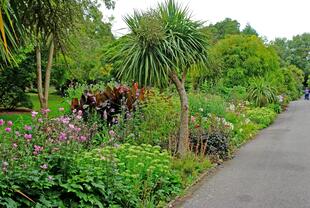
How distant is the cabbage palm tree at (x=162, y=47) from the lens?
6.89 metres

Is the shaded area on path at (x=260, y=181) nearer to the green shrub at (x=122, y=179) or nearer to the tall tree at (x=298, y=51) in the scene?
the green shrub at (x=122, y=179)

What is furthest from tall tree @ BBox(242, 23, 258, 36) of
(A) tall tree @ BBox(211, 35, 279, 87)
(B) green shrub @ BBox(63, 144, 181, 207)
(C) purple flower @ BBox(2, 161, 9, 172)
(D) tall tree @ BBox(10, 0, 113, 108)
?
(C) purple flower @ BBox(2, 161, 9, 172)

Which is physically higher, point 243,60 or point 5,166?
point 243,60

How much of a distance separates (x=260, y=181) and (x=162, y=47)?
9.45 feet

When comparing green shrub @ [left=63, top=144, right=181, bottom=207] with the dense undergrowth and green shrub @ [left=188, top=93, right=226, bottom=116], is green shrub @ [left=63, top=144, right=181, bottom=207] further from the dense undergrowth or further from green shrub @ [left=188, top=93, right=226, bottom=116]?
green shrub @ [left=188, top=93, right=226, bottom=116]

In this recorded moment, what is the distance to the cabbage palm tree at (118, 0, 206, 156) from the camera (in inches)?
271

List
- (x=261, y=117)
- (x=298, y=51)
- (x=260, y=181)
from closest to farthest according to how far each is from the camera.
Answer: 1. (x=260, y=181)
2. (x=261, y=117)
3. (x=298, y=51)

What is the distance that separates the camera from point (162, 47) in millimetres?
6961

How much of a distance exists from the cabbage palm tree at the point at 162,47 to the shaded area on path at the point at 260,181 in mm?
1199

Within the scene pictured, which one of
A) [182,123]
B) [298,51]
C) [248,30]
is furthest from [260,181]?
[298,51]

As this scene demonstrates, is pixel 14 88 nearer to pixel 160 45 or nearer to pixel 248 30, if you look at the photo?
pixel 160 45

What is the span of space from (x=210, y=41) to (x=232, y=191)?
2.99m

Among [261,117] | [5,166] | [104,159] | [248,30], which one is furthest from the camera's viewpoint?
[248,30]

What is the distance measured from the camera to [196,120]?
32.7ft
